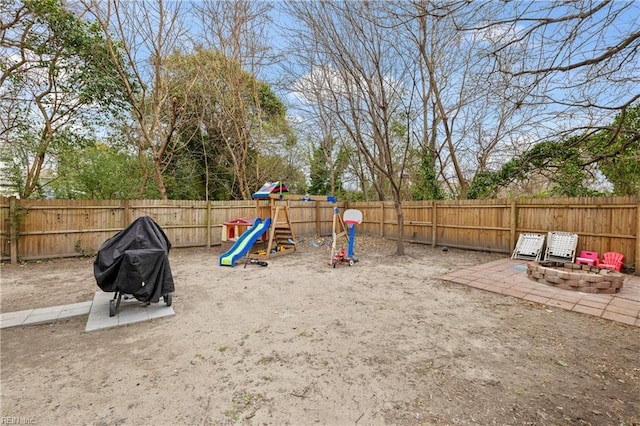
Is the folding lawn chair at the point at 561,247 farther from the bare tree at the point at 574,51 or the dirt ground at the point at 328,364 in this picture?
the bare tree at the point at 574,51

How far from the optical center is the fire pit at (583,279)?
4.01m

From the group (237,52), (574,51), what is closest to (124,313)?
(574,51)

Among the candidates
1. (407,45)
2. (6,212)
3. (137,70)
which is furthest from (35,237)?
(407,45)

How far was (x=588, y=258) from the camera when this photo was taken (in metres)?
5.57

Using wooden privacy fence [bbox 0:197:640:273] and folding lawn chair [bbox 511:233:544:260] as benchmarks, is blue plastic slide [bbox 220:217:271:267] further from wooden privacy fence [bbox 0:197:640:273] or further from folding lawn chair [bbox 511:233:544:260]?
folding lawn chair [bbox 511:233:544:260]

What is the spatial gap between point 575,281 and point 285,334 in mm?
4420

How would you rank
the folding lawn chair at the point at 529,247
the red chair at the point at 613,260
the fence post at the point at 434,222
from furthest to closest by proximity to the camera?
the fence post at the point at 434,222 → the folding lawn chair at the point at 529,247 → the red chair at the point at 613,260

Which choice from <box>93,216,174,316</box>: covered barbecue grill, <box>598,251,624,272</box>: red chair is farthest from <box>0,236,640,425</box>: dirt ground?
<box>598,251,624,272</box>: red chair

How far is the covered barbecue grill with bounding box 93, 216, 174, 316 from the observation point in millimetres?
3084

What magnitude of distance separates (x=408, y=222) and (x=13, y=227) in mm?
10311

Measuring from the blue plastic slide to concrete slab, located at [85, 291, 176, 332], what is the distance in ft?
7.80

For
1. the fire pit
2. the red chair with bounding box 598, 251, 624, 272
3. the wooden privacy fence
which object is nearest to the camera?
the fire pit

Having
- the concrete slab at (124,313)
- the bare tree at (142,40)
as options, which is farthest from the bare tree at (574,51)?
the bare tree at (142,40)

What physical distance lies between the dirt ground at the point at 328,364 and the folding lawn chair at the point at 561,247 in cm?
322
